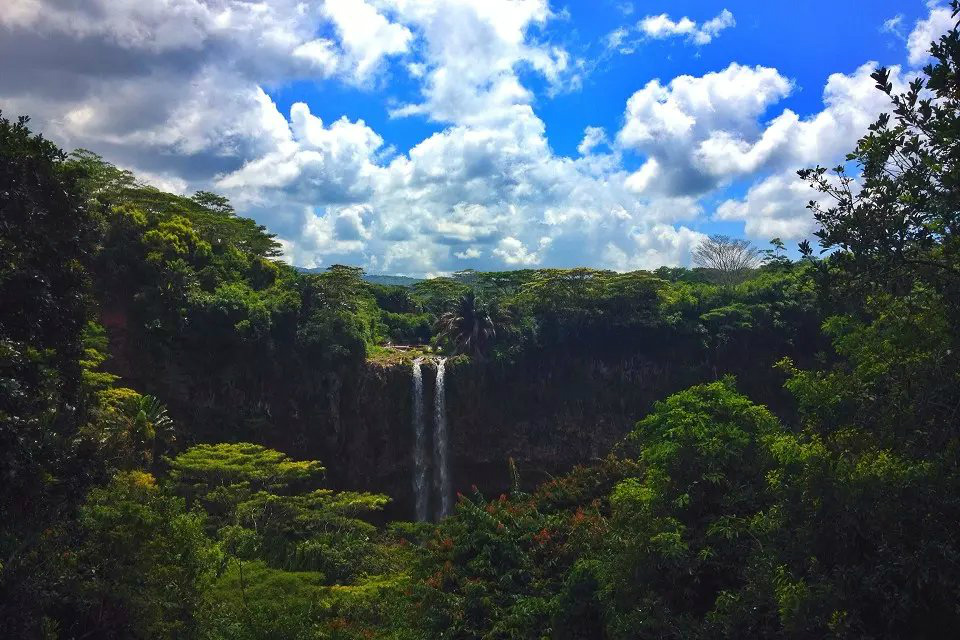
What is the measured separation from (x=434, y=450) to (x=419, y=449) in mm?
757

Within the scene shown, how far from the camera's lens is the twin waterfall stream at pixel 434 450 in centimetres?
3022

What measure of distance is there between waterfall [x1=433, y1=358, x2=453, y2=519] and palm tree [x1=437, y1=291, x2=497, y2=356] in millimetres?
1323

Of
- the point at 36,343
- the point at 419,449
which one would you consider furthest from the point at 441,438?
the point at 36,343

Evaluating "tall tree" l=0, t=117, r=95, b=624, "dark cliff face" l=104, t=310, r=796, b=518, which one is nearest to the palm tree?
"dark cliff face" l=104, t=310, r=796, b=518

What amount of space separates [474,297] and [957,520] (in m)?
26.7

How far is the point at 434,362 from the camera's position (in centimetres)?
3080

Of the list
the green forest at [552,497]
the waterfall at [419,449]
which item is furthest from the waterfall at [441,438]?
the green forest at [552,497]

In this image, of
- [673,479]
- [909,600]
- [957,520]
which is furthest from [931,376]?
[673,479]

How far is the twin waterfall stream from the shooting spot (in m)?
30.2

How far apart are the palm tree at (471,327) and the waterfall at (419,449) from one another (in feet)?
7.50

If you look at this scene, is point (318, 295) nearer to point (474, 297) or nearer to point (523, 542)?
point (474, 297)

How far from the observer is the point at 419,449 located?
30.7 meters

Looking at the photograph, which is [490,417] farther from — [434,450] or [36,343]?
[36,343]

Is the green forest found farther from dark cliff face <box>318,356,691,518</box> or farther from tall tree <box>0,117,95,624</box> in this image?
dark cliff face <box>318,356,691,518</box>
